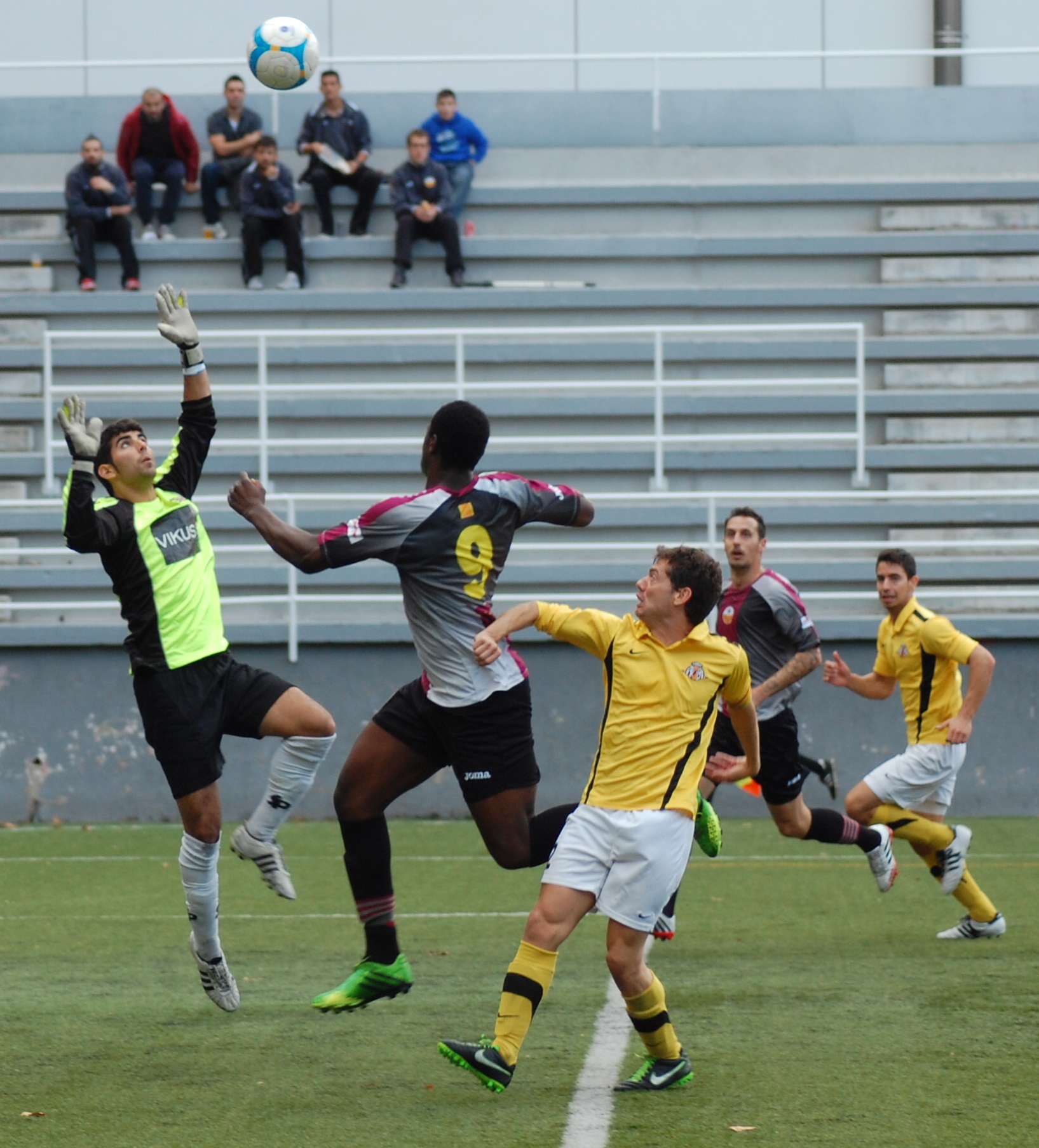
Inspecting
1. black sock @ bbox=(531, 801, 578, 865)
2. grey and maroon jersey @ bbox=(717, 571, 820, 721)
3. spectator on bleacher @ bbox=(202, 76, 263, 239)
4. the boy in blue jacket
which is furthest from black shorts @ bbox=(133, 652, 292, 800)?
spectator on bleacher @ bbox=(202, 76, 263, 239)

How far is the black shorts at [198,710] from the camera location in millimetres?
5992

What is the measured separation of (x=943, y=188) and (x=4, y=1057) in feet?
42.4

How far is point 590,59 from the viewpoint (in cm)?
1667

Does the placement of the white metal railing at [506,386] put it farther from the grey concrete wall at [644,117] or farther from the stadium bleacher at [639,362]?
the grey concrete wall at [644,117]

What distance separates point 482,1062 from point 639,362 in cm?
1092

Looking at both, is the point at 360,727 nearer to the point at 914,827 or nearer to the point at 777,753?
the point at 777,753

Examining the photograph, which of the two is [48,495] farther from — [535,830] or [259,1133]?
[259,1133]

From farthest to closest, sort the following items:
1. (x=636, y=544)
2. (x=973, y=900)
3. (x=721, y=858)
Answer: (x=636, y=544)
(x=721, y=858)
(x=973, y=900)

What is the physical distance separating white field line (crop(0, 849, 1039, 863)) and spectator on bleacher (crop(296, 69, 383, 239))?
739cm

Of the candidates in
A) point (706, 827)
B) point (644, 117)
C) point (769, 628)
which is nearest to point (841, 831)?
point (769, 628)

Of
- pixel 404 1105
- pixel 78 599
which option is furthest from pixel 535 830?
pixel 78 599

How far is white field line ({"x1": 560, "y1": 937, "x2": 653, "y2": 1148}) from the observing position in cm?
448

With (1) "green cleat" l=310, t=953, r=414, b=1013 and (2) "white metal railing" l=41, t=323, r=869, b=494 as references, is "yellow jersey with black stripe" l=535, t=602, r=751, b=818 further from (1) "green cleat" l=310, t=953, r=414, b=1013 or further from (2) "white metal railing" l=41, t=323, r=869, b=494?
(2) "white metal railing" l=41, t=323, r=869, b=494

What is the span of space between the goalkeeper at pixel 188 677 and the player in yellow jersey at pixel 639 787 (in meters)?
1.42
